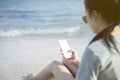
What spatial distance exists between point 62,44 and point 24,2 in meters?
10.6

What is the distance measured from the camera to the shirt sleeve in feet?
6.31

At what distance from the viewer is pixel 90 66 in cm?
194

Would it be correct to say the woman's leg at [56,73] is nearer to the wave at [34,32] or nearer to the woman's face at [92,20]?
the woman's face at [92,20]

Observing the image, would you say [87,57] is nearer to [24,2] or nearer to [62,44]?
[62,44]

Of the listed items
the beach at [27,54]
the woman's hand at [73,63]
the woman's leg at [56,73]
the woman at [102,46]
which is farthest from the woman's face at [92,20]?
the beach at [27,54]

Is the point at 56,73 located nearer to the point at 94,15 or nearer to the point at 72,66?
the point at 72,66

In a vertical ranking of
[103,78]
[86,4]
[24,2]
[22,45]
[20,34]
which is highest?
[86,4]

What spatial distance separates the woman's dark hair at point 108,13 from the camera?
6.54 feet

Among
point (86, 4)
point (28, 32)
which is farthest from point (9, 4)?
point (86, 4)

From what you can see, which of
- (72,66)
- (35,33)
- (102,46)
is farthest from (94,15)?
(35,33)

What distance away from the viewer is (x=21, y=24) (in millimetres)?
8836

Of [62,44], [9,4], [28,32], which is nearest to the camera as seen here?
[62,44]

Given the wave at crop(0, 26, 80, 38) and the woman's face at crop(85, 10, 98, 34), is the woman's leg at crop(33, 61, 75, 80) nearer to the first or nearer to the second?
the woman's face at crop(85, 10, 98, 34)

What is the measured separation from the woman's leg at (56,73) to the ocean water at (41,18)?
12.2ft
